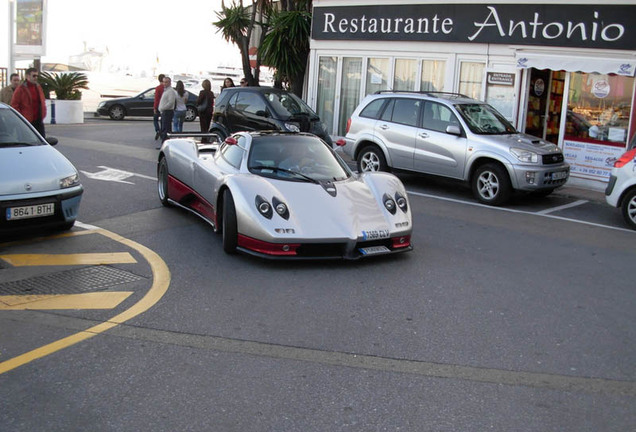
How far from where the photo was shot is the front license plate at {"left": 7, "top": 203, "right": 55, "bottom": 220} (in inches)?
290

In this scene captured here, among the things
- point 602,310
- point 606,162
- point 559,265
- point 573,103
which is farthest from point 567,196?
point 602,310

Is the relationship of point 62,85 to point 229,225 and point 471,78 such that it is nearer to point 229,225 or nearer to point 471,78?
point 471,78

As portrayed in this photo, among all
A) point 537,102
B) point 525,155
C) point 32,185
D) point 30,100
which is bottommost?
point 32,185

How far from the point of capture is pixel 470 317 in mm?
5902

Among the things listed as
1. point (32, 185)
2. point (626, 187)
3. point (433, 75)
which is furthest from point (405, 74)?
point (32, 185)

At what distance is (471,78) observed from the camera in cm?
1661

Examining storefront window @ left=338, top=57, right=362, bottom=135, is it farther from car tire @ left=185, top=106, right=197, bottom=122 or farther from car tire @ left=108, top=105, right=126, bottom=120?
car tire @ left=108, top=105, right=126, bottom=120

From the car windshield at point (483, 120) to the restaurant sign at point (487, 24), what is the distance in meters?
3.30

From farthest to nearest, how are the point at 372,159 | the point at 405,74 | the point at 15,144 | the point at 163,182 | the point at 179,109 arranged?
the point at 405,74
the point at 179,109
the point at 372,159
the point at 163,182
the point at 15,144

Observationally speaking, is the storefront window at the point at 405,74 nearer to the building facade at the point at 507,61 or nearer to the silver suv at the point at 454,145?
the building facade at the point at 507,61

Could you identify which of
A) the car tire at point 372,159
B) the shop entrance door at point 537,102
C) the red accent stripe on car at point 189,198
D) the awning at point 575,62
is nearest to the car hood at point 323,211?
the red accent stripe on car at point 189,198

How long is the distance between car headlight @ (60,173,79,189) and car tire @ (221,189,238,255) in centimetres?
198

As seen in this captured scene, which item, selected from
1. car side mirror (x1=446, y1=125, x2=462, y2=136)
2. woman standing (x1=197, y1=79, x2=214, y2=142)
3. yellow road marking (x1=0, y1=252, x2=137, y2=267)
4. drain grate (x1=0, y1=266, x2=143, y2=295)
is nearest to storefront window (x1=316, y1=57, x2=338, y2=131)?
woman standing (x1=197, y1=79, x2=214, y2=142)

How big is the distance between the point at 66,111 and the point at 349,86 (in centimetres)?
1007
